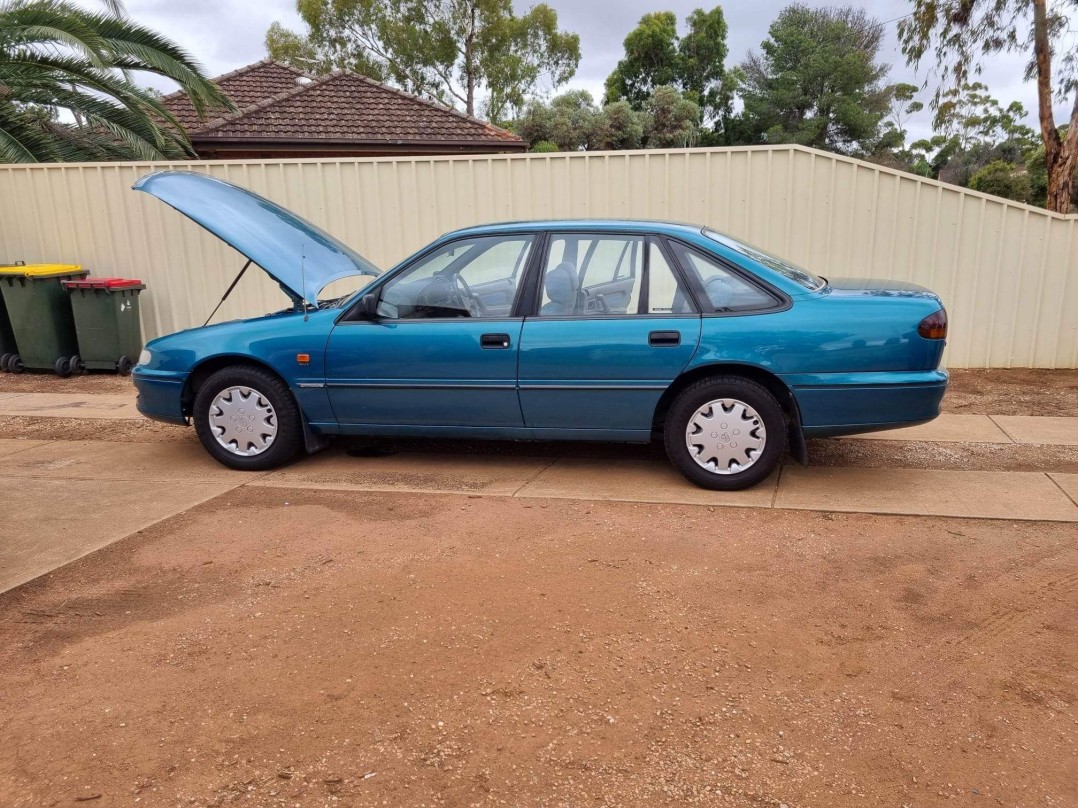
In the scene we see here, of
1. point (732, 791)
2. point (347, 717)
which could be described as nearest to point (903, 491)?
point (732, 791)

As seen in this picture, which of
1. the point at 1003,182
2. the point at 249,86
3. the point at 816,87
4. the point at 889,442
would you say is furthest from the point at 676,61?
the point at 889,442

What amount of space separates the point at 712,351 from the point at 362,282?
5.47m

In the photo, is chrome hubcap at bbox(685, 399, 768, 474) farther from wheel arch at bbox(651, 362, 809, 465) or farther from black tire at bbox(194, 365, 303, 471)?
black tire at bbox(194, 365, 303, 471)

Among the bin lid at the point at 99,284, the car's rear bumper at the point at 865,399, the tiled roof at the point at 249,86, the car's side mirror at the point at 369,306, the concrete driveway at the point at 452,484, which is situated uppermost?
the tiled roof at the point at 249,86

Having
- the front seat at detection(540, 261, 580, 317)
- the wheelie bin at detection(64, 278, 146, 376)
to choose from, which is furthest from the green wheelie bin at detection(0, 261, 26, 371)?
the front seat at detection(540, 261, 580, 317)

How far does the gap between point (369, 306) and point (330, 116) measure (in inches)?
512

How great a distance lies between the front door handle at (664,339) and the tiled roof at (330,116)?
12.6 metres

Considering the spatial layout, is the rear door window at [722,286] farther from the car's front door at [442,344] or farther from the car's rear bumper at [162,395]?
the car's rear bumper at [162,395]

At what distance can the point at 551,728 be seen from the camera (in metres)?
2.93

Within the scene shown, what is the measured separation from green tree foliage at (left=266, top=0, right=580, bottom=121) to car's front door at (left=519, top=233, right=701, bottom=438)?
3936 cm

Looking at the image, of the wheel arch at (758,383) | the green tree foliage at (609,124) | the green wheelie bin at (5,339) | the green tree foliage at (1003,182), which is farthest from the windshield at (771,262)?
the green tree foliage at (1003,182)

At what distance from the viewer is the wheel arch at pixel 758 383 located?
515cm

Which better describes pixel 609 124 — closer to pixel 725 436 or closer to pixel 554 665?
pixel 725 436

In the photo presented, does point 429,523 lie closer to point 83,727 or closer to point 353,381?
point 353,381
